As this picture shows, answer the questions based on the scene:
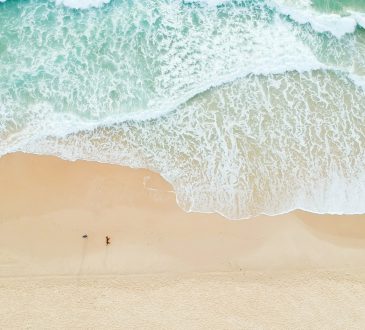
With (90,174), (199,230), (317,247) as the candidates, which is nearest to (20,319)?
(90,174)

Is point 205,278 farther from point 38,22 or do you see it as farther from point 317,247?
point 38,22

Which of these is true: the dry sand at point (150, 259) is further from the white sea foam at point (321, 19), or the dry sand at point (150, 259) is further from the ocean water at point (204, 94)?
the white sea foam at point (321, 19)

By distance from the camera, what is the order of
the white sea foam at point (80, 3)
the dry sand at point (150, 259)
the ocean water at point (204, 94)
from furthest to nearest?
the white sea foam at point (80, 3) → the ocean water at point (204, 94) → the dry sand at point (150, 259)

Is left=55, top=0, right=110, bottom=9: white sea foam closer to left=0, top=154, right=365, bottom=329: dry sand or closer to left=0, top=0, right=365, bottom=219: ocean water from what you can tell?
left=0, top=0, right=365, bottom=219: ocean water

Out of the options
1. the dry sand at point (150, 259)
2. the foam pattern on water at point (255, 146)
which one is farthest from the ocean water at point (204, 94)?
the dry sand at point (150, 259)

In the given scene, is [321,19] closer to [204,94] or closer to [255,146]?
[204,94]
